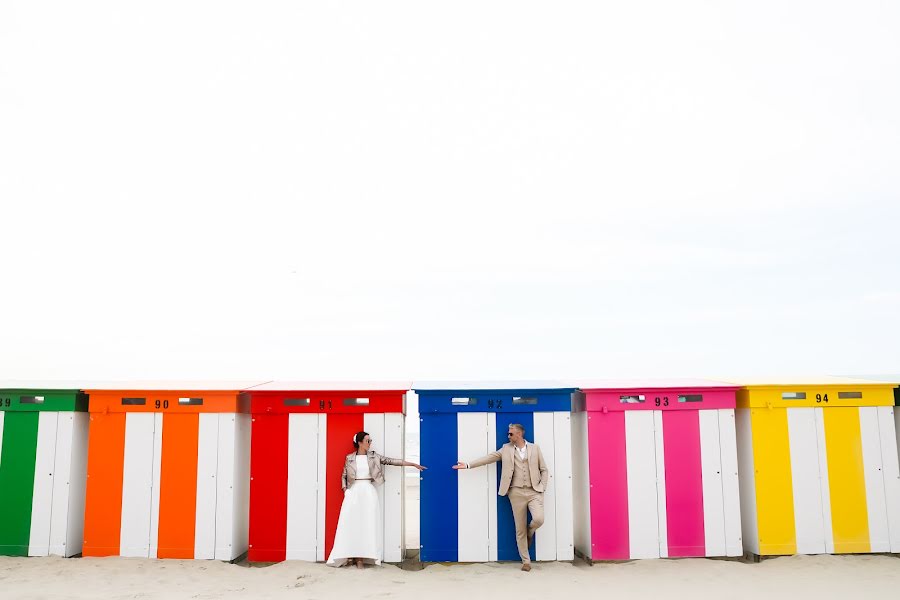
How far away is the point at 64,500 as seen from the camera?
8617 millimetres

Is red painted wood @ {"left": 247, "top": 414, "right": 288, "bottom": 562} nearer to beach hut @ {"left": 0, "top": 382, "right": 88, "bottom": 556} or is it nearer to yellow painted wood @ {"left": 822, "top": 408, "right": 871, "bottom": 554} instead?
beach hut @ {"left": 0, "top": 382, "right": 88, "bottom": 556}

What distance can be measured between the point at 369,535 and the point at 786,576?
4.75 m

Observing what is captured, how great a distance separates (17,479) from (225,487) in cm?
263

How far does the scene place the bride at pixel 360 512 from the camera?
8180 mm

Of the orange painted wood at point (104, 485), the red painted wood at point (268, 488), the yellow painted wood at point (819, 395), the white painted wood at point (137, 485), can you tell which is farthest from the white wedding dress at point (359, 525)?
the yellow painted wood at point (819, 395)

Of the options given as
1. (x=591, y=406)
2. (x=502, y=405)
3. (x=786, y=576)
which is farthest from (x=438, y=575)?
(x=786, y=576)

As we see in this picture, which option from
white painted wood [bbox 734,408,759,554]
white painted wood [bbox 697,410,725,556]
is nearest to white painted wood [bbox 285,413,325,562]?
white painted wood [bbox 697,410,725,556]

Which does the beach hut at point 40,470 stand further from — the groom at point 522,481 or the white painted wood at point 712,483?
the white painted wood at point 712,483

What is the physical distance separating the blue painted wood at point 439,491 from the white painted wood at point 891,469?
5.29 metres

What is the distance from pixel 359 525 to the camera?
8.23 m

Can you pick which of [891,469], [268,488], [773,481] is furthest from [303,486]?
[891,469]

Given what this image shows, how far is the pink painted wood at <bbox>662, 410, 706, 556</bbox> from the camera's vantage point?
8.48 metres

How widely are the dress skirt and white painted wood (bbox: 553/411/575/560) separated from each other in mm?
2169

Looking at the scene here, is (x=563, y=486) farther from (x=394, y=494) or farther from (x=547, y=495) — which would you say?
(x=394, y=494)
